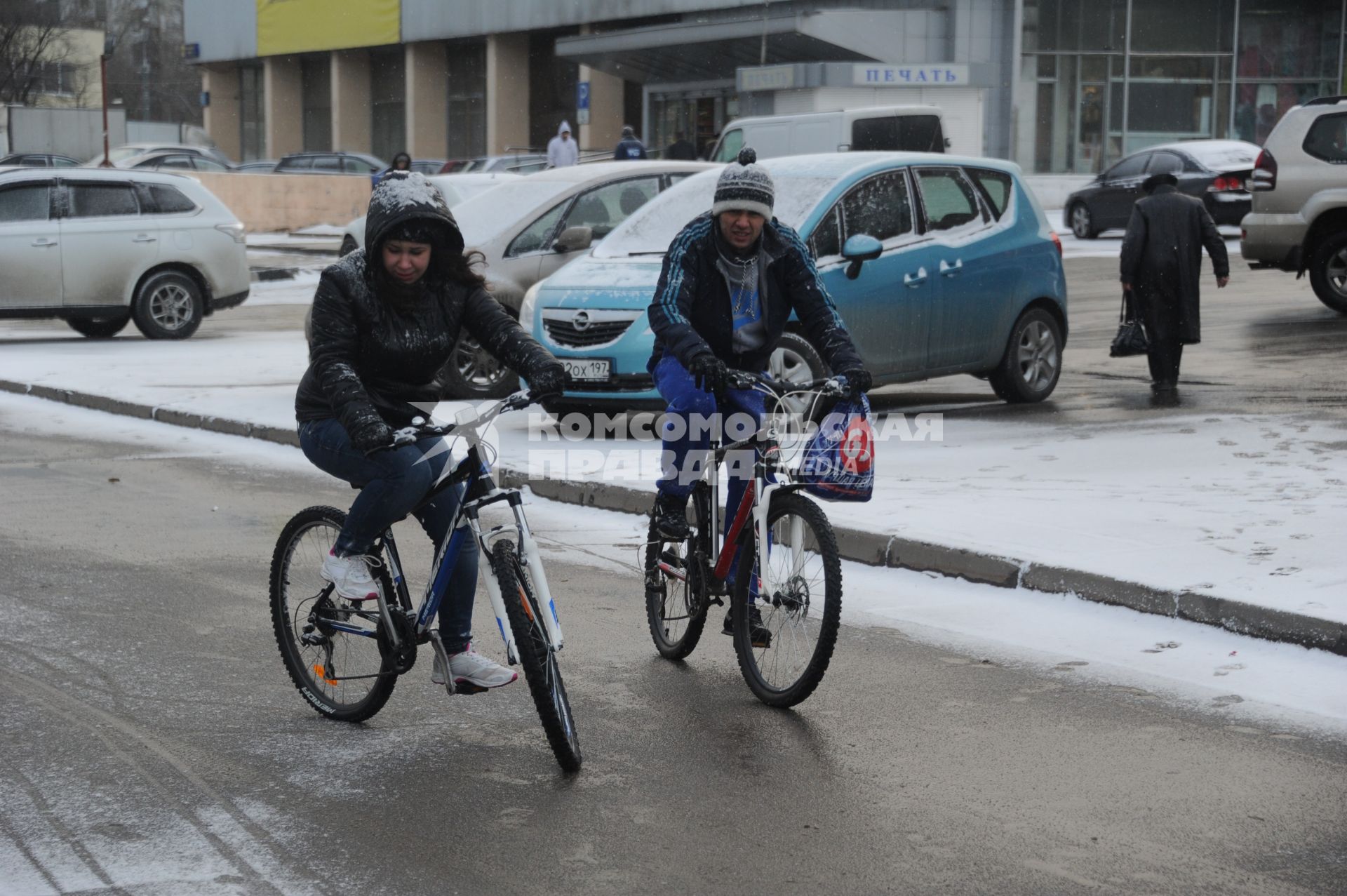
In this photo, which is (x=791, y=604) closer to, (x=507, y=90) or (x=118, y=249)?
(x=118, y=249)

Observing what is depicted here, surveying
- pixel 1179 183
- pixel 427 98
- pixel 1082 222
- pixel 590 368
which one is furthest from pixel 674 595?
pixel 427 98

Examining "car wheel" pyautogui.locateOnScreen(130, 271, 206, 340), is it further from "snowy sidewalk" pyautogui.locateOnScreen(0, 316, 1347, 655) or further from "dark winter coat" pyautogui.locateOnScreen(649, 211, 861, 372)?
"dark winter coat" pyautogui.locateOnScreen(649, 211, 861, 372)

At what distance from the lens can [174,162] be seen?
4409cm

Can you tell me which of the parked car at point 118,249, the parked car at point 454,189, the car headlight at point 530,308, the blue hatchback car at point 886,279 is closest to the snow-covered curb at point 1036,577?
the blue hatchback car at point 886,279

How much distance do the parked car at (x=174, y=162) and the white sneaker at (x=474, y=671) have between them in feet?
125

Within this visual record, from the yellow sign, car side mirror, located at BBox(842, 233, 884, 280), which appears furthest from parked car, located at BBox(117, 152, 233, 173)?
car side mirror, located at BBox(842, 233, 884, 280)

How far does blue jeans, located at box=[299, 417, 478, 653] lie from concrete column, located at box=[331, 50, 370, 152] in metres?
57.4

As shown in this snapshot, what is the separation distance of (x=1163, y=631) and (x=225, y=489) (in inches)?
224

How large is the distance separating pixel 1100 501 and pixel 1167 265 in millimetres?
4769

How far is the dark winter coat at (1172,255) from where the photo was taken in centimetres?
1295

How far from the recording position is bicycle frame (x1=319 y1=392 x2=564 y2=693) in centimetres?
495

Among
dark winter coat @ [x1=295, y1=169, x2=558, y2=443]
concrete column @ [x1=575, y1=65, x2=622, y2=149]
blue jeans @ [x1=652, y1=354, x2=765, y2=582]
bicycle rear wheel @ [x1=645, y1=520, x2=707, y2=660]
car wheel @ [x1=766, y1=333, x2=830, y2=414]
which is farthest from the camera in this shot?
concrete column @ [x1=575, y1=65, x2=622, y2=149]

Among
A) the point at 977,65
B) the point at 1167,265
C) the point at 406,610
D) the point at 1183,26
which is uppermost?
the point at 1183,26

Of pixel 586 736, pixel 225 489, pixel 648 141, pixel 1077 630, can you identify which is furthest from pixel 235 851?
pixel 648 141
